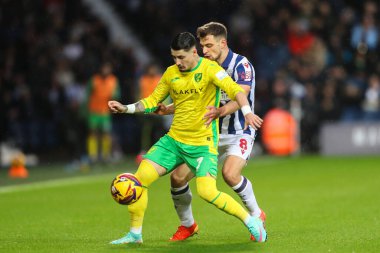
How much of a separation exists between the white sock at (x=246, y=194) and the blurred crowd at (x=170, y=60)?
1156 cm

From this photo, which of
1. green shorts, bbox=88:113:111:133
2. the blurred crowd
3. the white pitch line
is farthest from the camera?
the blurred crowd

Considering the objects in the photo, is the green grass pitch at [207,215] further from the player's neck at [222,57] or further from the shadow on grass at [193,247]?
the player's neck at [222,57]

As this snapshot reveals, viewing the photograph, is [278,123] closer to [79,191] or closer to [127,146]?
[127,146]

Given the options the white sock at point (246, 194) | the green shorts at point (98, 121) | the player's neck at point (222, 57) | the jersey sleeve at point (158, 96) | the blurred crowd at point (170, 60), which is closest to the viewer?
the jersey sleeve at point (158, 96)

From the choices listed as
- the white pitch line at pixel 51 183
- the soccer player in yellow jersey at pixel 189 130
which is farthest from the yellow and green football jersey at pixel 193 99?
the white pitch line at pixel 51 183

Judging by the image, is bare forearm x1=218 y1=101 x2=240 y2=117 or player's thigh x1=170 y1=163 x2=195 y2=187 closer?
bare forearm x1=218 y1=101 x2=240 y2=117

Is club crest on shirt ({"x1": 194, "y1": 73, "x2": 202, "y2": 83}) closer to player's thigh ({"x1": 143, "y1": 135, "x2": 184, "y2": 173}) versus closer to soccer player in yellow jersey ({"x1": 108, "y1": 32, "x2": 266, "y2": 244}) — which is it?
soccer player in yellow jersey ({"x1": 108, "y1": 32, "x2": 266, "y2": 244})

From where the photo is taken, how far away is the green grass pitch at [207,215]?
31.0 feet

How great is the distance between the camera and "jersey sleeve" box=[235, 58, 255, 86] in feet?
32.2

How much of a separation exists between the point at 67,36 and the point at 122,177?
17.9m

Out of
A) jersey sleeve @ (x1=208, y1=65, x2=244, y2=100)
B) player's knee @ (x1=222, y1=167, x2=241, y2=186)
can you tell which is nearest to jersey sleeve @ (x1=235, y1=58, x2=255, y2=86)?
jersey sleeve @ (x1=208, y1=65, x2=244, y2=100)

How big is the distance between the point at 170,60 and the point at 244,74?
17581mm

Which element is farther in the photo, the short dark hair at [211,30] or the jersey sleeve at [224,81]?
the short dark hair at [211,30]

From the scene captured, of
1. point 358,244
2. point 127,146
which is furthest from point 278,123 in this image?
point 358,244
